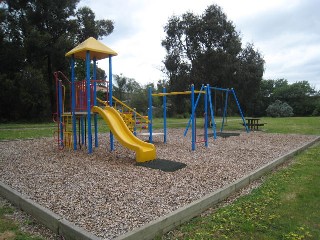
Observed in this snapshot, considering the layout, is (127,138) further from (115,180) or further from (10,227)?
(10,227)

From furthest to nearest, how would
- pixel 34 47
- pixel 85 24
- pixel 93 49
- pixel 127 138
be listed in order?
pixel 85 24 → pixel 34 47 → pixel 93 49 → pixel 127 138

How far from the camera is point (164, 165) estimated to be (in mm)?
6801

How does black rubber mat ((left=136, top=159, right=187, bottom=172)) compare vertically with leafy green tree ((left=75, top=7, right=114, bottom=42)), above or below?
below

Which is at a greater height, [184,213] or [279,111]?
[279,111]

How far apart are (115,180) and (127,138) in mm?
2381

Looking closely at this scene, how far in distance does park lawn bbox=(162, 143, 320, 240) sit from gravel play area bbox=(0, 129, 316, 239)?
0.53 meters

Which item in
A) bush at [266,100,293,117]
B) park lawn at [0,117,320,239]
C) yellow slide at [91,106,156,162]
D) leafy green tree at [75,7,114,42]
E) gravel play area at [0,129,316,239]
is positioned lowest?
park lawn at [0,117,320,239]

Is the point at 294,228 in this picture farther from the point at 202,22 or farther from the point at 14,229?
the point at 202,22

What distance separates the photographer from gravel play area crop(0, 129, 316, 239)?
3.90 m

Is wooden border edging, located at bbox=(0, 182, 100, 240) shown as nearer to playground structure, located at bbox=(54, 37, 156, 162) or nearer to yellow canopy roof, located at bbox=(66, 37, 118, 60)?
playground structure, located at bbox=(54, 37, 156, 162)

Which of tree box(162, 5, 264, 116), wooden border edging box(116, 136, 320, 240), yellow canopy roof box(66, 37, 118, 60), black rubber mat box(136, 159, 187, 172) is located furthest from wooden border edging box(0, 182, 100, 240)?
tree box(162, 5, 264, 116)

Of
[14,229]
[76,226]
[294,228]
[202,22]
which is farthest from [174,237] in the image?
[202,22]

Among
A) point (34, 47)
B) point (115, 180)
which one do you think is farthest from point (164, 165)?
point (34, 47)

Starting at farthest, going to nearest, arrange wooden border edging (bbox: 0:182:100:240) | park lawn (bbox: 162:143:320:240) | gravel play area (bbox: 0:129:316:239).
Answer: gravel play area (bbox: 0:129:316:239) < park lawn (bbox: 162:143:320:240) < wooden border edging (bbox: 0:182:100:240)
